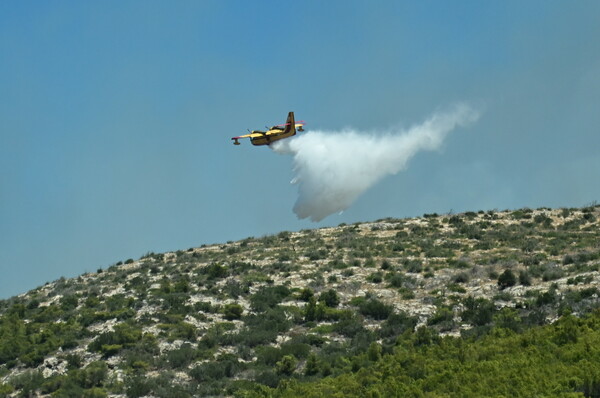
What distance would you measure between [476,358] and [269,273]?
23367mm

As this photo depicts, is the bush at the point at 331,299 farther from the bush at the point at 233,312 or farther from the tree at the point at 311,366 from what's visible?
the tree at the point at 311,366

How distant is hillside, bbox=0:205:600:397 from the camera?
107ft

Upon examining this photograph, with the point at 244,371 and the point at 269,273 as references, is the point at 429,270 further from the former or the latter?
the point at 244,371

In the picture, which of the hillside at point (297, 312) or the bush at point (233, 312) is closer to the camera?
the hillside at point (297, 312)

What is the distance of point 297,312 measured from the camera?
135 ft

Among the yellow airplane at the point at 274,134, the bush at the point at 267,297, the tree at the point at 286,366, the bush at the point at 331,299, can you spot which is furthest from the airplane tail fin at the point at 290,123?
the tree at the point at 286,366

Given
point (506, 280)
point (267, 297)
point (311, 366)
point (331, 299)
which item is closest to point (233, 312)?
point (267, 297)

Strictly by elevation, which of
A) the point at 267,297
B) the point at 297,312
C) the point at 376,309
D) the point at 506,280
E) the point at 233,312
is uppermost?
the point at 267,297

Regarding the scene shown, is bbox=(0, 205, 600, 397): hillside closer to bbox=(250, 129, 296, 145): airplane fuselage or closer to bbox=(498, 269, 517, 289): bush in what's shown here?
bbox=(498, 269, 517, 289): bush

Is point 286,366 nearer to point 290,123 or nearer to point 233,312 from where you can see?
point 233,312

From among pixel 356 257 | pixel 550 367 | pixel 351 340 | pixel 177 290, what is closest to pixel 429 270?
pixel 356 257

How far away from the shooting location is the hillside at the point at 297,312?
32.6 m

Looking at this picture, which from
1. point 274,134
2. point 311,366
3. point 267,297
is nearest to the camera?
point 311,366

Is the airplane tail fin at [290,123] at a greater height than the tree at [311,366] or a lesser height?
greater
